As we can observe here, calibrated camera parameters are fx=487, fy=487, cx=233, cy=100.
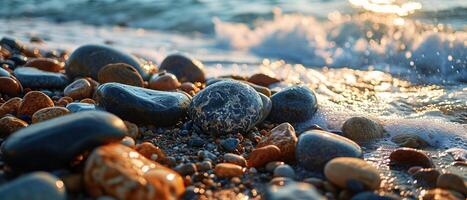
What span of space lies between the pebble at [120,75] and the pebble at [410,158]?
6.42 ft

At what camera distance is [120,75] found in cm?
371

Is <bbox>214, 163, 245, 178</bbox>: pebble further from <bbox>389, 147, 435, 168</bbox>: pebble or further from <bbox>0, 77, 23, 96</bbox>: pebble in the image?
<bbox>0, 77, 23, 96</bbox>: pebble

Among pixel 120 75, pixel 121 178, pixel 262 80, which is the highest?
pixel 121 178

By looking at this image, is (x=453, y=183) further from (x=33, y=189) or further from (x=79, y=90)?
(x=79, y=90)

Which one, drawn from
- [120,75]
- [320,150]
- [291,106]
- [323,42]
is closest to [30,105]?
[120,75]

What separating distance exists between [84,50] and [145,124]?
5.19ft

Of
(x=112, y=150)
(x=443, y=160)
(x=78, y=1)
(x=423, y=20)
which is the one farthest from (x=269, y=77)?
(x=78, y=1)

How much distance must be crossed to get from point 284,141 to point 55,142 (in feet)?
3.87

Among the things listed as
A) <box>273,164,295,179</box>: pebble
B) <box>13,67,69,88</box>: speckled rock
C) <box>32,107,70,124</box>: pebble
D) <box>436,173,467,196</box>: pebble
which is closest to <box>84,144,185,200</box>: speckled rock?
<box>273,164,295,179</box>: pebble

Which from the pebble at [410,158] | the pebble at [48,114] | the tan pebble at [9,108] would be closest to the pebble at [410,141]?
the pebble at [410,158]

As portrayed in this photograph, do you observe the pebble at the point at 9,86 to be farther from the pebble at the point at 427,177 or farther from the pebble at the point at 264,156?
the pebble at the point at 427,177

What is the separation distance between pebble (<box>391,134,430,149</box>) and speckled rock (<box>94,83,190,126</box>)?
1363 mm

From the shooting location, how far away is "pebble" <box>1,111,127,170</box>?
1.87m

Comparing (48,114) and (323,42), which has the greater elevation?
(48,114)
